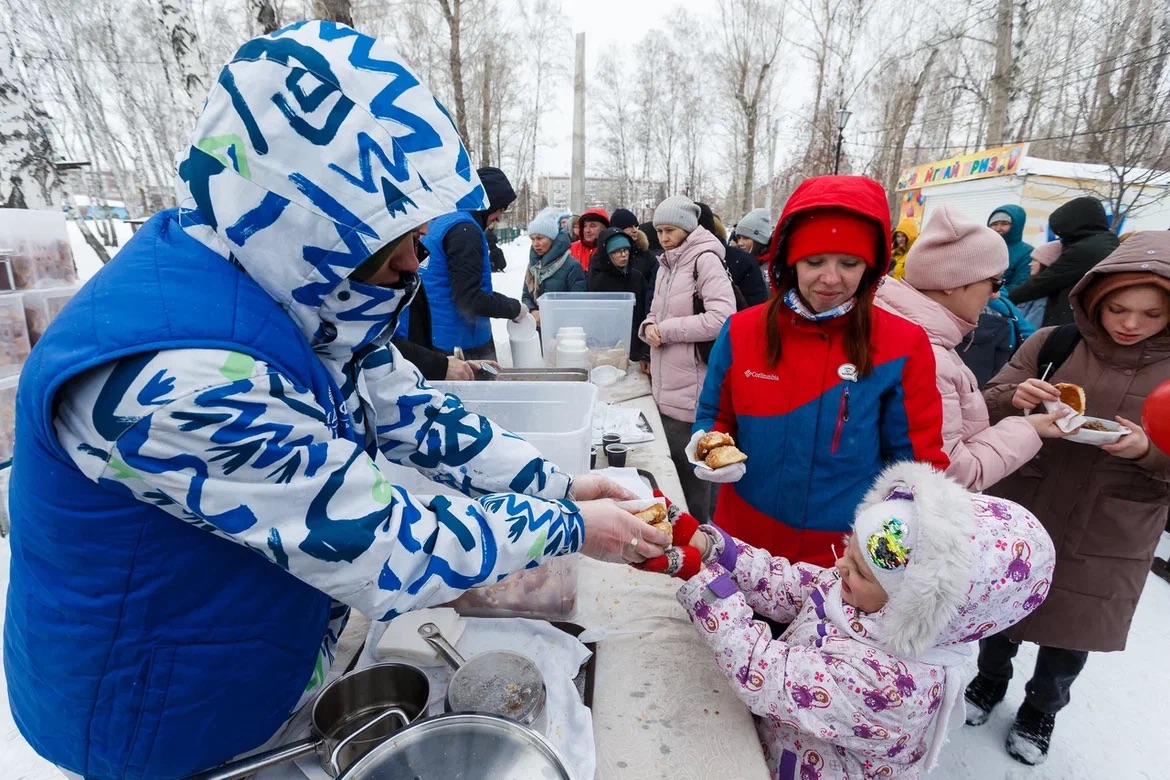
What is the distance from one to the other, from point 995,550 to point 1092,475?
134 cm

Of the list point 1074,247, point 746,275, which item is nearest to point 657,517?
point 746,275

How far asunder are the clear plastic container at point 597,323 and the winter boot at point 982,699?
99.3 inches

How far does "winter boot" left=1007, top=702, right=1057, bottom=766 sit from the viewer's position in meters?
2.16

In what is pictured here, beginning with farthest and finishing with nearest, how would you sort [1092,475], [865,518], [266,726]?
[1092,475], [865,518], [266,726]

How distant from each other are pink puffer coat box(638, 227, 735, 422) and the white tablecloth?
70.9 inches

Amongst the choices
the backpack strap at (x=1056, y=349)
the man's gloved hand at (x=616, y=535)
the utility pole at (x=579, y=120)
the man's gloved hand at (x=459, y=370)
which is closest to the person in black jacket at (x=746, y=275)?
the backpack strap at (x=1056, y=349)

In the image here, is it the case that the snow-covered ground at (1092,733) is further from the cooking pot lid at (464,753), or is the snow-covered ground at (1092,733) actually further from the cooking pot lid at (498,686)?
the cooking pot lid at (464,753)

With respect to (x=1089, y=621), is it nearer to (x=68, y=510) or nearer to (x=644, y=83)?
(x=68, y=510)

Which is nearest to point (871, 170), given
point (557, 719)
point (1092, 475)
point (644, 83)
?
point (644, 83)

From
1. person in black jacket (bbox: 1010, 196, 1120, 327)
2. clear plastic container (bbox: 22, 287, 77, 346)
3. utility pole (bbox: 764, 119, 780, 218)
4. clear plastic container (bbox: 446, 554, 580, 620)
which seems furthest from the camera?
→ utility pole (bbox: 764, 119, 780, 218)

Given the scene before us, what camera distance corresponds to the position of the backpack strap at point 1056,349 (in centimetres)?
214

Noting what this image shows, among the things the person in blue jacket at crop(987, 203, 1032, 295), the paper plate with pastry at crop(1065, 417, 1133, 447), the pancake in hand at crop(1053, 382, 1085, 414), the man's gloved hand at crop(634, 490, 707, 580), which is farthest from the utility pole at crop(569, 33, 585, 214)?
the man's gloved hand at crop(634, 490, 707, 580)

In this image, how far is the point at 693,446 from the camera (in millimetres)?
1839

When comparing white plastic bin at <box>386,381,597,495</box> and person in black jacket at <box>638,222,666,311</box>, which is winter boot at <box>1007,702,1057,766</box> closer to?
white plastic bin at <box>386,381,597,495</box>
